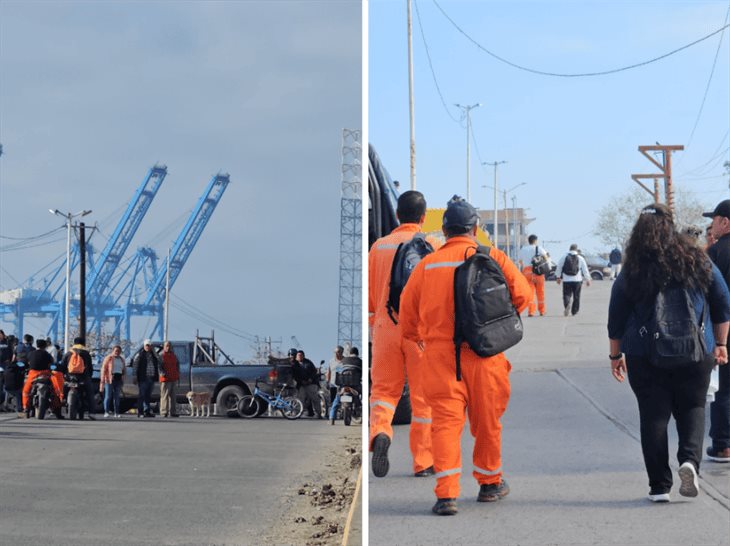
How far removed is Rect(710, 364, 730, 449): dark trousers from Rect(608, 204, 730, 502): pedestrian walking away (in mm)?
729

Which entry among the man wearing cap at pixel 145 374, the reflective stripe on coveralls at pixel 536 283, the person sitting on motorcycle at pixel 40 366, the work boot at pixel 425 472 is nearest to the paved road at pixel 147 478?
the man wearing cap at pixel 145 374

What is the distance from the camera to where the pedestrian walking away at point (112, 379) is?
7.78 m

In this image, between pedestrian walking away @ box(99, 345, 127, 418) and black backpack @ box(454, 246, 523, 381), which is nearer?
black backpack @ box(454, 246, 523, 381)

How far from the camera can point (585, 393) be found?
7.67 m

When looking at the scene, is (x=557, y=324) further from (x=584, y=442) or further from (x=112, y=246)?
(x=112, y=246)

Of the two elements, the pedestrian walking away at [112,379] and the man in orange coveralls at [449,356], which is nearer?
the man in orange coveralls at [449,356]

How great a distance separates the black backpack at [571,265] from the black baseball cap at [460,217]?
1264cm

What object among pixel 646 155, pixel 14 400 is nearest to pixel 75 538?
pixel 14 400

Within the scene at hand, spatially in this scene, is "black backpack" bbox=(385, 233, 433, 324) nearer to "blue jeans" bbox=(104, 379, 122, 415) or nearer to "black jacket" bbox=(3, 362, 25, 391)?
"black jacket" bbox=(3, 362, 25, 391)

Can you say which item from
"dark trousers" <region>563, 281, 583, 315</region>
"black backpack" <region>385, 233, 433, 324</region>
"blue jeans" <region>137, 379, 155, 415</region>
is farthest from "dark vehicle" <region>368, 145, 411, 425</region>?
"dark trousers" <region>563, 281, 583, 315</region>

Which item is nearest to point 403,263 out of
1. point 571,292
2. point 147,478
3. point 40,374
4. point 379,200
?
point 379,200

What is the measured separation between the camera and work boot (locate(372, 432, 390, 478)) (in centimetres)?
396

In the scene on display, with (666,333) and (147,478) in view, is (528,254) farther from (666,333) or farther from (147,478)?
(666,333)

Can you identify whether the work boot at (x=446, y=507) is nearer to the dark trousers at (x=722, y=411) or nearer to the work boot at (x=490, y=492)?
the work boot at (x=490, y=492)
